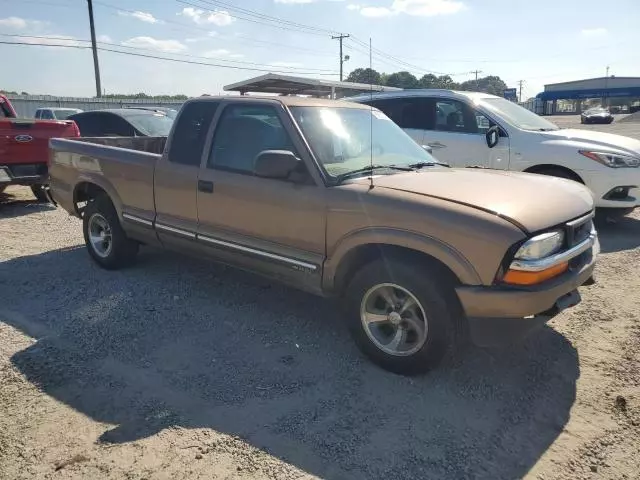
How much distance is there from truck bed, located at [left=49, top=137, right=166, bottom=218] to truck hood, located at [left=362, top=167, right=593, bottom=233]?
2.55 m

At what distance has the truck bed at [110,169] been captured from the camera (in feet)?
16.5

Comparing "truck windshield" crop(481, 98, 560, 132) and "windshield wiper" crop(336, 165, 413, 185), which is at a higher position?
"truck windshield" crop(481, 98, 560, 132)

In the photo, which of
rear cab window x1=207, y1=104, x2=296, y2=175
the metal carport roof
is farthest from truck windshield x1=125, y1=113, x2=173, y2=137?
rear cab window x1=207, y1=104, x2=296, y2=175

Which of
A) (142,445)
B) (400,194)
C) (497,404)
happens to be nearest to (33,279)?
(142,445)

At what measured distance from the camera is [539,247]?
3012 mm

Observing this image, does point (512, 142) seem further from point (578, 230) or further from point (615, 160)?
point (578, 230)

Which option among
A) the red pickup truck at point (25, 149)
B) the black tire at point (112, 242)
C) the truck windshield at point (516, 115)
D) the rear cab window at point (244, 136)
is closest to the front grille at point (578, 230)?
the rear cab window at point (244, 136)

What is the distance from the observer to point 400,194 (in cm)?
337

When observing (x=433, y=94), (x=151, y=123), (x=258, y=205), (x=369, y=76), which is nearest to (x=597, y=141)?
(x=433, y=94)

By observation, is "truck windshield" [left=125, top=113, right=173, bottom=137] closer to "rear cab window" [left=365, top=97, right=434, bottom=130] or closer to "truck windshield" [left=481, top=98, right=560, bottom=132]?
"rear cab window" [left=365, top=97, right=434, bottom=130]

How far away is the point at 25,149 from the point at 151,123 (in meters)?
3.26

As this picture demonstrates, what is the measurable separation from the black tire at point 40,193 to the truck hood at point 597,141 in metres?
8.60

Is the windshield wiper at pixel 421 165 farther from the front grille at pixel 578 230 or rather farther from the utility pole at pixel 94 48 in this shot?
the utility pole at pixel 94 48

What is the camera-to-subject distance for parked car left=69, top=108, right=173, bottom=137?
11.2 m
